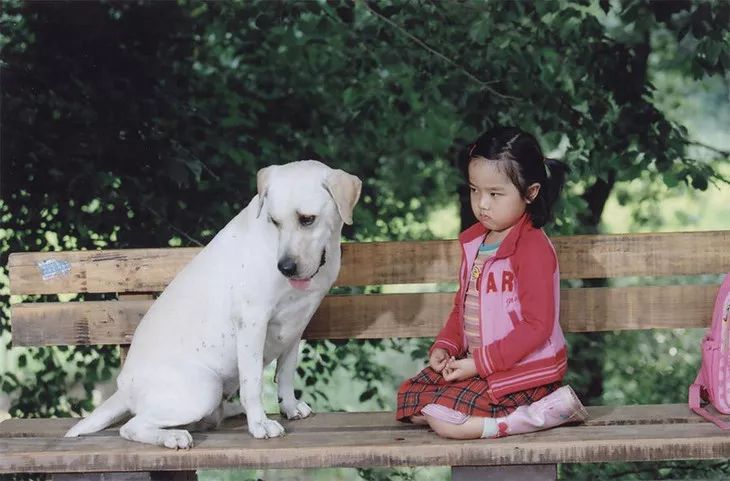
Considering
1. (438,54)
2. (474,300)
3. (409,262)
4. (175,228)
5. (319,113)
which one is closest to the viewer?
(474,300)

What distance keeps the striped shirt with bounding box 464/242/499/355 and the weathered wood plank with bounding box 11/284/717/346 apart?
0.53 meters

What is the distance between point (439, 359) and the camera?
3.00 m

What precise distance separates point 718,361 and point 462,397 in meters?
0.76

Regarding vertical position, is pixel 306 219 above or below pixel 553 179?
below

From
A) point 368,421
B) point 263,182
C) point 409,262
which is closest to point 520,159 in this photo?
point 263,182

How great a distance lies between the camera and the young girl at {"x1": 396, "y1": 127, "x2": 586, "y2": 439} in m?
2.80

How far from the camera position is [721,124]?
5.37m

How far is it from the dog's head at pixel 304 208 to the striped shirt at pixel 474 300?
42 centimetres

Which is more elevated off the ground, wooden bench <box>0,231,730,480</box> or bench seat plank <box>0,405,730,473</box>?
wooden bench <box>0,231,730,480</box>

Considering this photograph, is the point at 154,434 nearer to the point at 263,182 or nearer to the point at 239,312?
the point at 239,312

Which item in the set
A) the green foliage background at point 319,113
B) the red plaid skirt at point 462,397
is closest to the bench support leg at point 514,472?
the red plaid skirt at point 462,397

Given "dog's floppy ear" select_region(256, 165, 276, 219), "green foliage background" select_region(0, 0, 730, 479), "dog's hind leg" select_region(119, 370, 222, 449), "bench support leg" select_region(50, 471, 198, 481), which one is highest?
"green foliage background" select_region(0, 0, 730, 479)

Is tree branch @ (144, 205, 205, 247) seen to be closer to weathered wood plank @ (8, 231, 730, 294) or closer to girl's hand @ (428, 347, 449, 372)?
weathered wood plank @ (8, 231, 730, 294)

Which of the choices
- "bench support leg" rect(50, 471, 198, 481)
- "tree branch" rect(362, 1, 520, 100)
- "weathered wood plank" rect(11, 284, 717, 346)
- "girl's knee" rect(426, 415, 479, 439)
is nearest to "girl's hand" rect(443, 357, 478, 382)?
"girl's knee" rect(426, 415, 479, 439)
